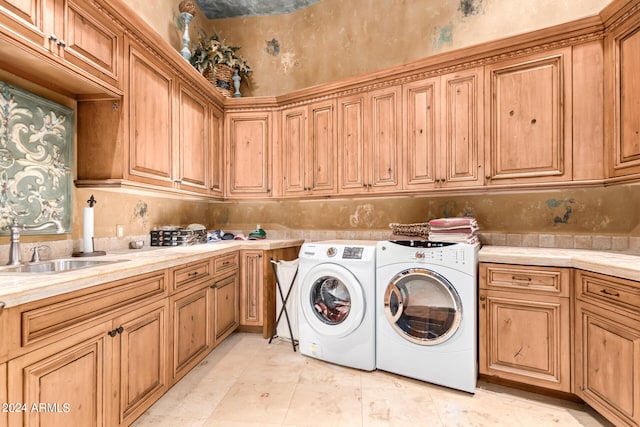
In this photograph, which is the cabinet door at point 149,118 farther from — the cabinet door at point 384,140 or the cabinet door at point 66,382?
the cabinet door at point 384,140

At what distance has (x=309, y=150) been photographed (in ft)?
9.85

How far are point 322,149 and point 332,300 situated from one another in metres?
1.40

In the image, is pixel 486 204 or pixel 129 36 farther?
pixel 486 204

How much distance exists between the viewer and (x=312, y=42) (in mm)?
3377

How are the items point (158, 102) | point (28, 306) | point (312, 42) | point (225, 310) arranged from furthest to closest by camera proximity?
1. point (312, 42)
2. point (225, 310)
3. point (158, 102)
4. point (28, 306)

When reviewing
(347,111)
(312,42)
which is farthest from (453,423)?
(312,42)

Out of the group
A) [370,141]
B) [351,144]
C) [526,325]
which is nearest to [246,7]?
[351,144]

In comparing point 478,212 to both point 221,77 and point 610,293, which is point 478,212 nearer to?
point 610,293

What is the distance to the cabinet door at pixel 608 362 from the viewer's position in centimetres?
143

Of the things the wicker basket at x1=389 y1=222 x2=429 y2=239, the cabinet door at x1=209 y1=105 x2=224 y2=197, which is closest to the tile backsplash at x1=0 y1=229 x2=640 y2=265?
the wicker basket at x1=389 y1=222 x2=429 y2=239

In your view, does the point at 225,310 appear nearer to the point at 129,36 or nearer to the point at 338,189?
the point at 338,189

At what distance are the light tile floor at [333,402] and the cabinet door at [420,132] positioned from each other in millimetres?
1485

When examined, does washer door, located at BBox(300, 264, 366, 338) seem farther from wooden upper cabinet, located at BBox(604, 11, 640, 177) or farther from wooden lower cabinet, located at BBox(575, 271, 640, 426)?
wooden upper cabinet, located at BBox(604, 11, 640, 177)

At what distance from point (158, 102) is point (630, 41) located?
302 centimetres
